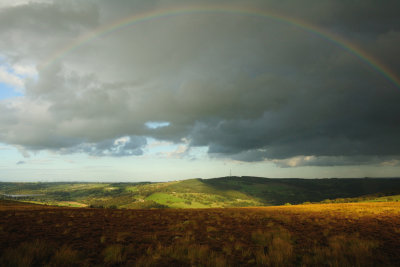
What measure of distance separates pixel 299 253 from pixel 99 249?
28.8ft

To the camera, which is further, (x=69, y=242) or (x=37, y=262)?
(x=69, y=242)

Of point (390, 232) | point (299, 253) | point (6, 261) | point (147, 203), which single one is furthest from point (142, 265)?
point (147, 203)

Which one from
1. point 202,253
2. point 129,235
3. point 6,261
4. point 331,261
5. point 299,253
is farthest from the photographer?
point 129,235

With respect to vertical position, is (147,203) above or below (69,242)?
below

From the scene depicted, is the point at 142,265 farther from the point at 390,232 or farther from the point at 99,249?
the point at 390,232

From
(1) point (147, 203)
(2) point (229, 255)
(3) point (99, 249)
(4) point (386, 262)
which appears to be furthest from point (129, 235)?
(1) point (147, 203)

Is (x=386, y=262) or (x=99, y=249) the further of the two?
(x=99, y=249)

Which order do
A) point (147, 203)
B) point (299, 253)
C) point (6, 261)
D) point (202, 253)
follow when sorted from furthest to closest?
point (147, 203), point (299, 253), point (202, 253), point (6, 261)

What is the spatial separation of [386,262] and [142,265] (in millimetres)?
8965

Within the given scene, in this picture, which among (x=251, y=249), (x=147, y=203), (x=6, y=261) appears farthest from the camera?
(x=147, y=203)

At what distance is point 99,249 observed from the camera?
8961 mm

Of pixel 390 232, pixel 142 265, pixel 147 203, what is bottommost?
pixel 147 203

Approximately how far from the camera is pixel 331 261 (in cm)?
761

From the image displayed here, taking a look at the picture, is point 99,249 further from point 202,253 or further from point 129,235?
point 202,253
